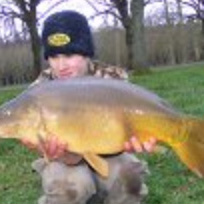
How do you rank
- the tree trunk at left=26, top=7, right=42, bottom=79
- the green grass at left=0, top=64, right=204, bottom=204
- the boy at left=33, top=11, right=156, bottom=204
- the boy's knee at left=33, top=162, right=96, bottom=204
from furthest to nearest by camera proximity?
the tree trunk at left=26, top=7, right=42, bottom=79
the green grass at left=0, top=64, right=204, bottom=204
the boy's knee at left=33, top=162, right=96, bottom=204
the boy at left=33, top=11, right=156, bottom=204

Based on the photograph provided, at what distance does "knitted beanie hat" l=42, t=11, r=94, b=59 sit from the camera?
4.12 m

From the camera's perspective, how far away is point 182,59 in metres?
35.3

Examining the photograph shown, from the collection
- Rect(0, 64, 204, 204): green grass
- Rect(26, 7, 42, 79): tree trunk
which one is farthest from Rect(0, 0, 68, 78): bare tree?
Rect(0, 64, 204, 204): green grass

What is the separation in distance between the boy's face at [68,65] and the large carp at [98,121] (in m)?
0.57

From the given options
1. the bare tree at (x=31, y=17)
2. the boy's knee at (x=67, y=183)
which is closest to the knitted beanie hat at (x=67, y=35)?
the boy's knee at (x=67, y=183)

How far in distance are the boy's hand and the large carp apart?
0.04m

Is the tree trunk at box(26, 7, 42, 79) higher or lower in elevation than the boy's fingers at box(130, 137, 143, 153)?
lower

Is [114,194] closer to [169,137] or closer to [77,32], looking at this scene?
[77,32]

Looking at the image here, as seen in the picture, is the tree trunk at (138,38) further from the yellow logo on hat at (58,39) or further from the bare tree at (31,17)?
the yellow logo on hat at (58,39)

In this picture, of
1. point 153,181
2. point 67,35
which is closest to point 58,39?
point 67,35

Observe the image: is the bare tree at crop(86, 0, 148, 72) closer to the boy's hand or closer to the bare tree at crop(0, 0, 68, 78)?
the bare tree at crop(0, 0, 68, 78)

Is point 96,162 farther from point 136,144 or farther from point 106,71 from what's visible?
point 106,71

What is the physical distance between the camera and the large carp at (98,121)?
3.25m

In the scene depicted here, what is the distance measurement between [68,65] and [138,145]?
2.54ft
